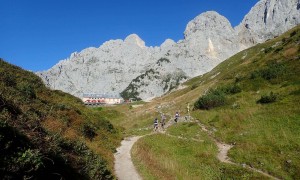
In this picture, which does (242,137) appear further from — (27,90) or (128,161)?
(27,90)

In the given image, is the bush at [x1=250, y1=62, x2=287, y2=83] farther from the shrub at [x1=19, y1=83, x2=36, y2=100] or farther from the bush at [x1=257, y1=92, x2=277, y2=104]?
the shrub at [x1=19, y1=83, x2=36, y2=100]

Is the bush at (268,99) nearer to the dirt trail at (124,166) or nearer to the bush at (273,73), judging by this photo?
the bush at (273,73)

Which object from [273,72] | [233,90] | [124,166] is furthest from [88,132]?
[273,72]

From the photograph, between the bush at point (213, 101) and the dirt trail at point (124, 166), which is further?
the bush at point (213, 101)

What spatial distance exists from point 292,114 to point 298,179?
11.8 m

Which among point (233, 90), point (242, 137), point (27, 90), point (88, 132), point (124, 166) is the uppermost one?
Result: point (27, 90)

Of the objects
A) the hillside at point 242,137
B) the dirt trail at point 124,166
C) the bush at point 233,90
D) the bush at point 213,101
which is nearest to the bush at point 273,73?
the hillside at point 242,137

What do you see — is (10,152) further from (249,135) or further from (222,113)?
(222,113)

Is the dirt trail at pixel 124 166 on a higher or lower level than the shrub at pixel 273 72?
lower

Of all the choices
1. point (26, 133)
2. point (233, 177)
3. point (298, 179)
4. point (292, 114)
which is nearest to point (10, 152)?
point (26, 133)

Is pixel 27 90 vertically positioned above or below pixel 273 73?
above

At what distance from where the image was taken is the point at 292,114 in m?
30.2

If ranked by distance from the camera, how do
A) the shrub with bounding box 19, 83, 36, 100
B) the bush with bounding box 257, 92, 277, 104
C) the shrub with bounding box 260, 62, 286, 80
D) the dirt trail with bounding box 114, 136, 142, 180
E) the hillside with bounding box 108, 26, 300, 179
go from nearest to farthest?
the dirt trail with bounding box 114, 136, 142, 180 → the hillside with bounding box 108, 26, 300, 179 → the shrub with bounding box 19, 83, 36, 100 → the bush with bounding box 257, 92, 277, 104 → the shrub with bounding box 260, 62, 286, 80

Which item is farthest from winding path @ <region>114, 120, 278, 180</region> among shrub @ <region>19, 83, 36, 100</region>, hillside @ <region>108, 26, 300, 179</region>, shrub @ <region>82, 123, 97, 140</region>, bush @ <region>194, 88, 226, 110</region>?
bush @ <region>194, 88, 226, 110</region>
